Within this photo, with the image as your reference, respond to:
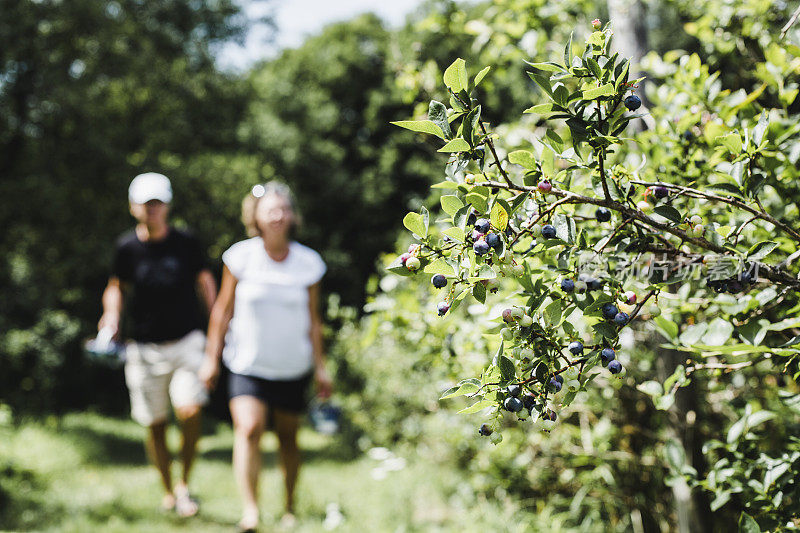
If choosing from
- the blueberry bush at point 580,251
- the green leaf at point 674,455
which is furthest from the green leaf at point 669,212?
the green leaf at point 674,455

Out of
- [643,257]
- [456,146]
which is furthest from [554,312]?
[643,257]

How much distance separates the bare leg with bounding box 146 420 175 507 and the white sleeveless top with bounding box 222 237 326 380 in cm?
61

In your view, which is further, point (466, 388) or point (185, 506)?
point (185, 506)

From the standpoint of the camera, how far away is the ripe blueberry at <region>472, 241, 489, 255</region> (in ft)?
2.78

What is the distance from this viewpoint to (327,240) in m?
13.7

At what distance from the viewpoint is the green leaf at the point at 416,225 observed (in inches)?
35.7

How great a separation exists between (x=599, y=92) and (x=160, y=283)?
2786 millimetres

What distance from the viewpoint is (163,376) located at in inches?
126

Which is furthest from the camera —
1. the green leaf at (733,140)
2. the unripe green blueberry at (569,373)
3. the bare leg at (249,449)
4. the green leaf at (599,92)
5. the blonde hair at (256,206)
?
the blonde hair at (256,206)

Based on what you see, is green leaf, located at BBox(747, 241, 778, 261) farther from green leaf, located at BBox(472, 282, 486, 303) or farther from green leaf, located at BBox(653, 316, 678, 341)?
green leaf, located at BBox(472, 282, 486, 303)

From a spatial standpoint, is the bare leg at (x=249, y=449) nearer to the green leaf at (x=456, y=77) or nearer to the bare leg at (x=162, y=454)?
the bare leg at (x=162, y=454)

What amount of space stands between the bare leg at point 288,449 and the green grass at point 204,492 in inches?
5.9

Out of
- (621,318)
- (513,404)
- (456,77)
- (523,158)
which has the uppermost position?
(456,77)

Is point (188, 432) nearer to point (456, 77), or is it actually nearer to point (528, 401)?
point (528, 401)
